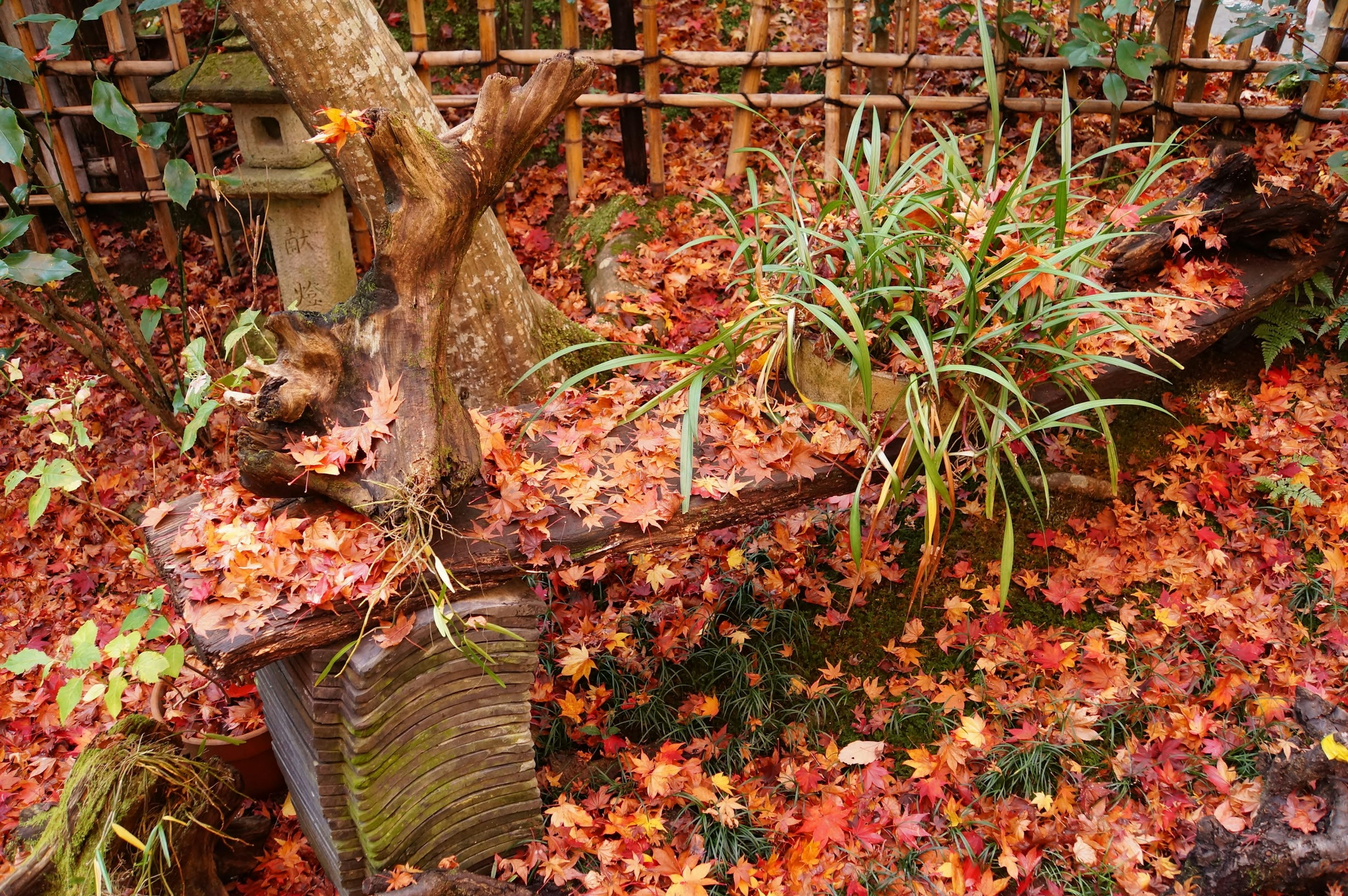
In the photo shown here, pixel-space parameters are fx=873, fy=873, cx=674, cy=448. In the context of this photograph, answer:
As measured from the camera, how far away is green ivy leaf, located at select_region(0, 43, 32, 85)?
2.78 m

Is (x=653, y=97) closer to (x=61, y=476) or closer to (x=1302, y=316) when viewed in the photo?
(x=1302, y=316)

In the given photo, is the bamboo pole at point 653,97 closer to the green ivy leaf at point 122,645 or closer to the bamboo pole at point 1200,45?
the bamboo pole at point 1200,45

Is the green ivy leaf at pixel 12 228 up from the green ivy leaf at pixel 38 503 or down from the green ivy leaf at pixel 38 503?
up

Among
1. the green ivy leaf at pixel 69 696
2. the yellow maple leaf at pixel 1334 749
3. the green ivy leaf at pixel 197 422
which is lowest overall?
the yellow maple leaf at pixel 1334 749

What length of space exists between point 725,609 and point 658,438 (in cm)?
87

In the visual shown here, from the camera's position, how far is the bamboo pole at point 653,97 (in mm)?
4215

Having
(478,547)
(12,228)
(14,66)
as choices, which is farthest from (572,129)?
(478,547)

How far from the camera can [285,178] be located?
3.77m

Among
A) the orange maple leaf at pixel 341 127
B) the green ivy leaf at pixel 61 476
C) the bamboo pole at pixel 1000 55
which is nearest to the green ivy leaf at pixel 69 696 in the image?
the green ivy leaf at pixel 61 476

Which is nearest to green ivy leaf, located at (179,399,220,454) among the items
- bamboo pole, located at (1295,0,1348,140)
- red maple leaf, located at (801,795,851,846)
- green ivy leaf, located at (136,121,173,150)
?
green ivy leaf, located at (136,121,173,150)

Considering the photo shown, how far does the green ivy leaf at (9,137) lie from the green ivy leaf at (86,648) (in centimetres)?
163

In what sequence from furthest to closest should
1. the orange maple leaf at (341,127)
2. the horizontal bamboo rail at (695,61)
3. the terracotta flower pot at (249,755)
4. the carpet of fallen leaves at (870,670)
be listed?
the horizontal bamboo rail at (695,61) < the terracotta flower pot at (249,755) < the carpet of fallen leaves at (870,670) < the orange maple leaf at (341,127)

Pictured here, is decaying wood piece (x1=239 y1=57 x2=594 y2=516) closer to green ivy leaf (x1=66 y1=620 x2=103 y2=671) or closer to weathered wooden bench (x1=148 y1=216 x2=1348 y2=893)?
weathered wooden bench (x1=148 y1=216 x2=1348 y2=893)

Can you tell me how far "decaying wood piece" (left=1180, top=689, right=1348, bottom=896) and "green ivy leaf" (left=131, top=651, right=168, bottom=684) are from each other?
2615mm
